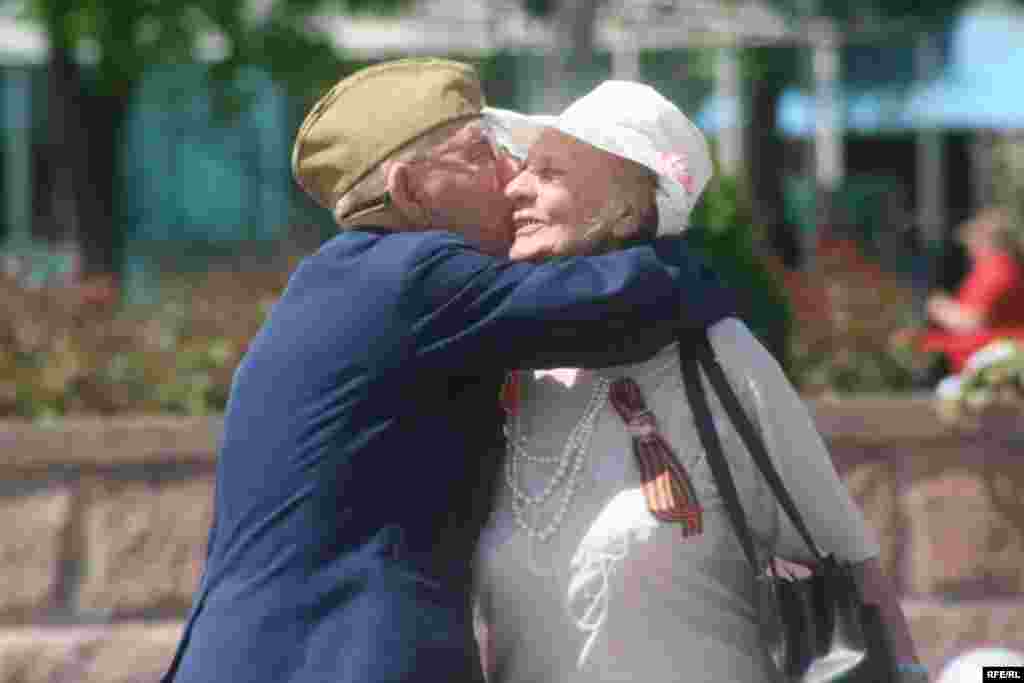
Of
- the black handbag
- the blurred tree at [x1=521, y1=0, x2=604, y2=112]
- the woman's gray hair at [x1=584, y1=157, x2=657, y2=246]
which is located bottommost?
the blurred tree at [x1=521, y1=0, x2=604, y2=112]

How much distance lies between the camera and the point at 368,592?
265cm

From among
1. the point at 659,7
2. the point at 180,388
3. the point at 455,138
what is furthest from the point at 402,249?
the point at 659,7

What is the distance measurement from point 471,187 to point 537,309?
31 centimetres

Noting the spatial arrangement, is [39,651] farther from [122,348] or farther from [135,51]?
[135,51]

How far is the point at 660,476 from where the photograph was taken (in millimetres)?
2719

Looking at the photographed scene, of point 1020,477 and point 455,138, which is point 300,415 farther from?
point 1020,477

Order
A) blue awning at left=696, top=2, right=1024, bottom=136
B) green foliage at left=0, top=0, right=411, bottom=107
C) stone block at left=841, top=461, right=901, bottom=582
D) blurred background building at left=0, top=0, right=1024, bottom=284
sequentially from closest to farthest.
Result: 1. stone block at left=841, top=461, right=901, bottom=582
2. green foliage at left=0, top=0, right=411, bottom=107
3. blurred background building at left=0, top=0, right=1024, bottom=284
4. blue awning at left=696, top=2, right=1024, bottom=136

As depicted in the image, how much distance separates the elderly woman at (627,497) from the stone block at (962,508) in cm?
336

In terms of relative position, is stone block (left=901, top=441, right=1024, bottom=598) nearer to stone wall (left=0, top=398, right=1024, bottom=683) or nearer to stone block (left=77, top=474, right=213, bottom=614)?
stone wall (left=0, top=398, right=1024, bottom=683)

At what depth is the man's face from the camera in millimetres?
2896

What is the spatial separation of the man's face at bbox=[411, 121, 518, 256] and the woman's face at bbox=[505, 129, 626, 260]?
71 mm

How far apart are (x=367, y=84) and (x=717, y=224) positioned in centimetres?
285

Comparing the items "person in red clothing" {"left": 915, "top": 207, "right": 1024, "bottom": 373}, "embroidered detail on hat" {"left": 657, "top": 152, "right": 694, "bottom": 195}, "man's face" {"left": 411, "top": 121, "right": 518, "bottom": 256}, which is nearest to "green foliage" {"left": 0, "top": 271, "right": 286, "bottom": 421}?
"person in red clothing" {"left": 915, "top": 207, "right": 1024, "bottom": 373}

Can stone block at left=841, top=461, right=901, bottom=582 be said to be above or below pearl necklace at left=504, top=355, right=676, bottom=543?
below
